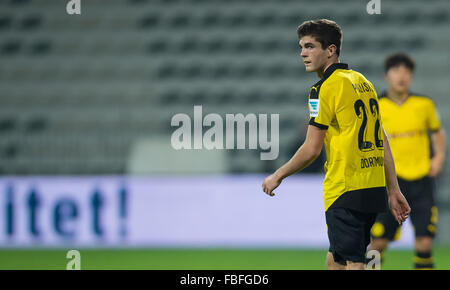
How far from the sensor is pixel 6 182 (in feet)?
29.4

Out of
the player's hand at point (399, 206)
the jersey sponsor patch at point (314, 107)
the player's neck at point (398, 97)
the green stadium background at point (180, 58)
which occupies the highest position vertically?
the green stadium background at point (180, 58)

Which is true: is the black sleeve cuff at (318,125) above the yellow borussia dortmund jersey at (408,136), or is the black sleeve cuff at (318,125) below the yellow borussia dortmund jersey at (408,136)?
below

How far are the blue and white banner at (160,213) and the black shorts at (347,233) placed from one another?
5247 millimetres

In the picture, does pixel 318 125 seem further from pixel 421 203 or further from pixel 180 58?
pixel 180 58

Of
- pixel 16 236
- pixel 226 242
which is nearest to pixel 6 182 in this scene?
pixel 16 236

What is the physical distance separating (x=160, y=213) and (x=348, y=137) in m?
5.66

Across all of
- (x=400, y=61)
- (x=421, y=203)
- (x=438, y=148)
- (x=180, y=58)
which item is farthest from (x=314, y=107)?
(x=180, y=58)

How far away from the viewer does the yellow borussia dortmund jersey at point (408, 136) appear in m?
5.68

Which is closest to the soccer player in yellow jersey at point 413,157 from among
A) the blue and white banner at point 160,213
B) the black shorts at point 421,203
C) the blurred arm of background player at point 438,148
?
the black shorts at point 421,203

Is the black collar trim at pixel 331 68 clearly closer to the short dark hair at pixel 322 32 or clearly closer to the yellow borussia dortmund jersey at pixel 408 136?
the short dark hair at pixel 322 32

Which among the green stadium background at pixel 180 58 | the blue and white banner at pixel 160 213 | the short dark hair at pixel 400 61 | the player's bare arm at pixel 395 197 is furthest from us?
the green stadium background at pixel 180 58

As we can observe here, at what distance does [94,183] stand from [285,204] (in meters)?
2.36

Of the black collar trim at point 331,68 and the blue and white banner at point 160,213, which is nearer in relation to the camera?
the black collar trim at point 331,68
